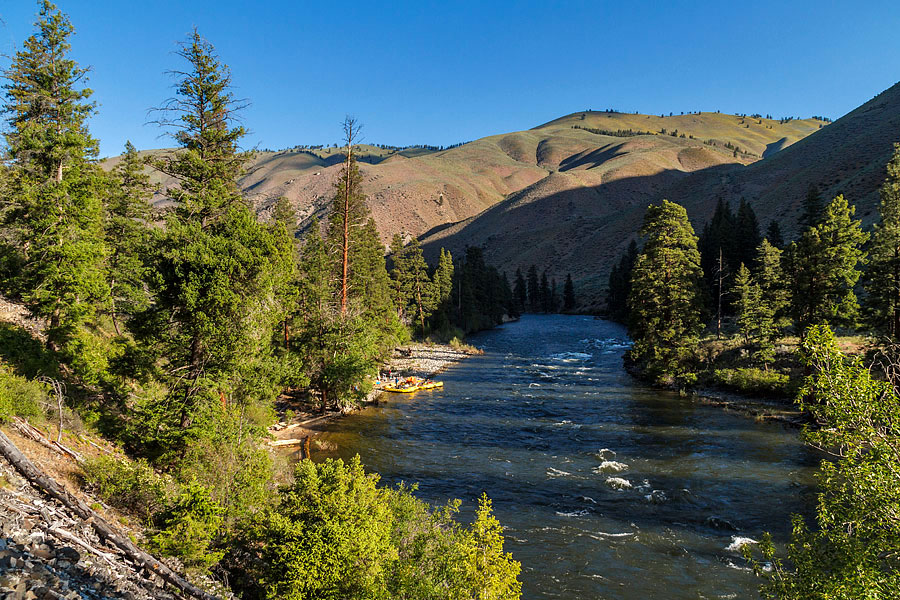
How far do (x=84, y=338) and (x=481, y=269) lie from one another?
8000 cm

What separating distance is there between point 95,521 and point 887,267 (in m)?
36.2

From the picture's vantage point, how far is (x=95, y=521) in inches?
324

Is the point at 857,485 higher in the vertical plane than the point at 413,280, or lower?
lower

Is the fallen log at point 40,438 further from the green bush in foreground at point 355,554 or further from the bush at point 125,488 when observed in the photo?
the green bush in foreground at point 355,554

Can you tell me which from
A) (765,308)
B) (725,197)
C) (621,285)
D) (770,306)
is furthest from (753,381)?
(725,197)

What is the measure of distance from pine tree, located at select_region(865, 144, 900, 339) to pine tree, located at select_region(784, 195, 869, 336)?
8.22 feet

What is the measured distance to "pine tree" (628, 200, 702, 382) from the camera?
119 feet

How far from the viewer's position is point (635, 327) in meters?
40.2

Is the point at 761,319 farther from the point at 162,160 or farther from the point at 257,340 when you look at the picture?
the point at 162,160

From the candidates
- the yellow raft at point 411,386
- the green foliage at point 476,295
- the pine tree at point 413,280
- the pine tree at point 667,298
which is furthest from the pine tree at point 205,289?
the green foliage at point 476,295

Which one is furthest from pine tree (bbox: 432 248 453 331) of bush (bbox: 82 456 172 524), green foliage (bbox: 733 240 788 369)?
bush (bbox: 82 456 172 524)

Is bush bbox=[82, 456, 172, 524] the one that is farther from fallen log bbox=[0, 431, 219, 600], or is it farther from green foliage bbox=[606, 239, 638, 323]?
green foliage bbox=[606, 239, 638, 323]

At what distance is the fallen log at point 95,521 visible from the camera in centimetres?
764

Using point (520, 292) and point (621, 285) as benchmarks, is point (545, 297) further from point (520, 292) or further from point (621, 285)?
point (621, 285)
